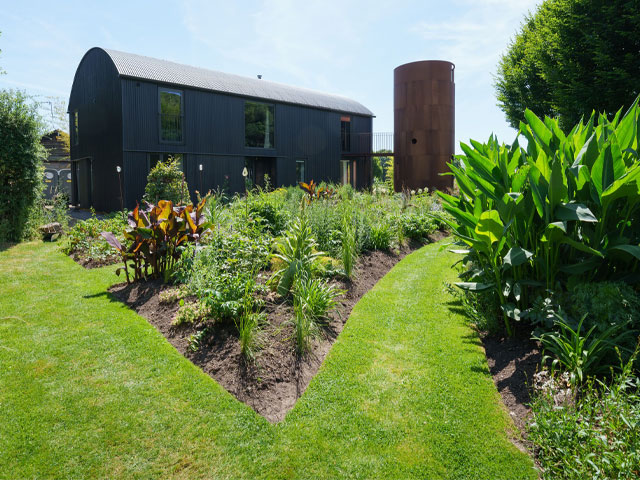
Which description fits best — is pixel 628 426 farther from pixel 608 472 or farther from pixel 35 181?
pixel 35 181

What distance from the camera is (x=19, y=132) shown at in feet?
27.7

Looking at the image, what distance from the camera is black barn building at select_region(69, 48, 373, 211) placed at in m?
13.3

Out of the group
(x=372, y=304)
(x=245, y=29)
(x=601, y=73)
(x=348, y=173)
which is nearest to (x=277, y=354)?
(x=372, y=304)

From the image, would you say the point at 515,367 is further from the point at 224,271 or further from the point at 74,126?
the point at 74,126

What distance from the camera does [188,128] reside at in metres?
14.4

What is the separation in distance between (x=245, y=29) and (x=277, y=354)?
5.11 metres

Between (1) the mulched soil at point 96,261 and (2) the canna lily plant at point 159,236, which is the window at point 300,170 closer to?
(1) the mulched soil at point 96,261

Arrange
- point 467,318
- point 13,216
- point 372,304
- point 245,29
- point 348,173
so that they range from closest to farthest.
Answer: point 467,318 < point 372,304 < point 245,29 < point 13,216 < point 348,173

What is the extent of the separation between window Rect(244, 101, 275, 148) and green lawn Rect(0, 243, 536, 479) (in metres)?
13.3

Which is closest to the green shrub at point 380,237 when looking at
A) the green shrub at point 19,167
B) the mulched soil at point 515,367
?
the mulched soil at point 515,367

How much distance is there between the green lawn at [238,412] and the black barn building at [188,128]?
33.7 feet

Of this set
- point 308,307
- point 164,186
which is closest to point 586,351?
point 308,307

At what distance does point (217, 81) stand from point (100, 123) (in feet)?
14.5

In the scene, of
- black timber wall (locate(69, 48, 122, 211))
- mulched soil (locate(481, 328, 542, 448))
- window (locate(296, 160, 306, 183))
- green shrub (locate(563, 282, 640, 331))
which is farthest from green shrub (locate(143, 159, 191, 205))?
green shrub (locate(563, 282, 640, 331))
